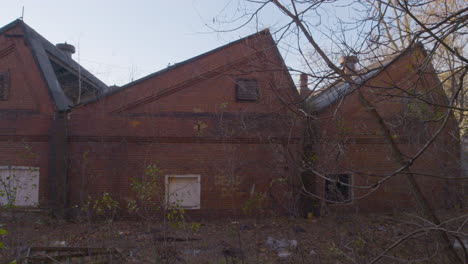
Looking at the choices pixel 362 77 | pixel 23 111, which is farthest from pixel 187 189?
pixel 362 77

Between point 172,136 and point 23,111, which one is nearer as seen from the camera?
point 23,111

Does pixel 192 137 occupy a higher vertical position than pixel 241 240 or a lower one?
higher

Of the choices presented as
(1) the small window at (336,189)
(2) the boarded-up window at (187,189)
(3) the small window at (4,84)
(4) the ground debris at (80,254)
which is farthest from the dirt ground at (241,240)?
(3) the small window at (4,84)

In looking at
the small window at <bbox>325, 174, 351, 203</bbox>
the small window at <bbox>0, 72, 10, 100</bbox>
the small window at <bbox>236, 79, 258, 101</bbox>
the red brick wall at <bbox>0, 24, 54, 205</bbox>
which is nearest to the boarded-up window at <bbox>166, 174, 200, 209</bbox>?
the small window at <bbox>236, 79, 258, 101</bbox>

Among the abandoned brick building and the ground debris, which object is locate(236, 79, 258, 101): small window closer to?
the abandoned brick building

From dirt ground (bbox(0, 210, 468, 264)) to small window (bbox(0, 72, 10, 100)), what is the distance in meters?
4.21

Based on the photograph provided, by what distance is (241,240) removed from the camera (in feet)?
30.0

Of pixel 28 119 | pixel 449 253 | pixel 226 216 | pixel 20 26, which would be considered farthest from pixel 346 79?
pixel 20 26

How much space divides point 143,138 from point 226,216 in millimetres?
3724

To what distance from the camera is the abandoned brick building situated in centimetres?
1182

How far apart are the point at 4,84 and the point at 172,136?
5739 millimetres

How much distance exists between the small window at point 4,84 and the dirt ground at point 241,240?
4211mm

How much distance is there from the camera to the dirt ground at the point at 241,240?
656cm

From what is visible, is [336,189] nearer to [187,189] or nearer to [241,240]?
[241,240]
